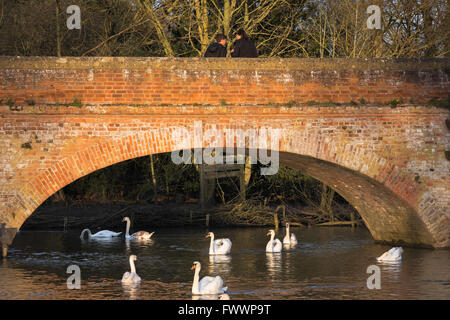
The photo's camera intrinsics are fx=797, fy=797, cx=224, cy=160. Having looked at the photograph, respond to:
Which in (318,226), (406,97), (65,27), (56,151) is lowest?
(318,226)

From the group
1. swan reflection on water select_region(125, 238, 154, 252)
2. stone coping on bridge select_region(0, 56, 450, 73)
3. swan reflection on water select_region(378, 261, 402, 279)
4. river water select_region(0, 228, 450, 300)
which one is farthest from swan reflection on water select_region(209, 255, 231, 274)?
stone coping on bridge select_region(0, 56, 450, 73)

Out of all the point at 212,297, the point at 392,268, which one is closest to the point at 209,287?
the point at 212,297

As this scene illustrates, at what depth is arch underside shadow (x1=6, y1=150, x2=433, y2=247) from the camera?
1580 cm

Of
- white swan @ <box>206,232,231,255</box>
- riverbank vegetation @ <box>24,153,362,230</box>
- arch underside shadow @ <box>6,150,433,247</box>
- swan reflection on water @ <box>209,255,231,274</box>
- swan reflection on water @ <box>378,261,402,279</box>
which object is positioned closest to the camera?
swan reflection on water @ <box>378,261,402,279</box>

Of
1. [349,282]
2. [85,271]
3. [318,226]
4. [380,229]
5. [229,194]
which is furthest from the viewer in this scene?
[229,194]

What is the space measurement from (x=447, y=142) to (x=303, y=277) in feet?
13.2

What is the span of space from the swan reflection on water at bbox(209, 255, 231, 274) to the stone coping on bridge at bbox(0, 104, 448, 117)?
2.97 meters

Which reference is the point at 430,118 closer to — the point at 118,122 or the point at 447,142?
the point at 447,142

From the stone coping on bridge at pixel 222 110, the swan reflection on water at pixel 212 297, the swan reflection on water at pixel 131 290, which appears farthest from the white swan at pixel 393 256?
the swan reflection on water at pixel 131 290

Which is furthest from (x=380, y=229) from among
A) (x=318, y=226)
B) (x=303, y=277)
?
(x=318, y=226)

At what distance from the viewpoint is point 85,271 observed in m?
14.9

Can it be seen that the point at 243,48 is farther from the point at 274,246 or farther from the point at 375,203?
the point at 274,246

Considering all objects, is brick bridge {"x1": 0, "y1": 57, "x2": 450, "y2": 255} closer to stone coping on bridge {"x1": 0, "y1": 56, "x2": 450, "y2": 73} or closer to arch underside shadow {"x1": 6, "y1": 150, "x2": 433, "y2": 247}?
stone coping on bridge {"x1": 0, "y1": 56, "x2": 450, "y2": 73}

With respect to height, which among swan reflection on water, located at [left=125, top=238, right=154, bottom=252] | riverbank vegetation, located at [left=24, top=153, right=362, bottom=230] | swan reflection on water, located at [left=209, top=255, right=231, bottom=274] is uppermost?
riverbank vegetation, located at [left=24, top=153, right=362, bottom=230]
